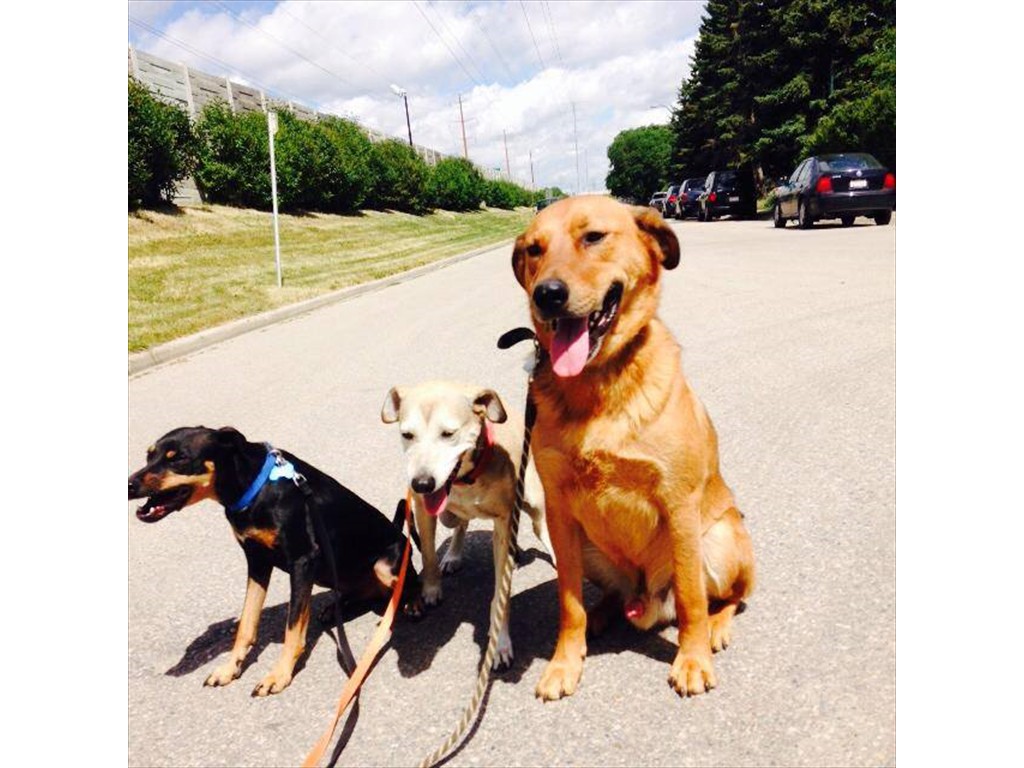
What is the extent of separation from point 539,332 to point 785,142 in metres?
39.1

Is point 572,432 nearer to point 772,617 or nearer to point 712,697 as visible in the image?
point 712,697

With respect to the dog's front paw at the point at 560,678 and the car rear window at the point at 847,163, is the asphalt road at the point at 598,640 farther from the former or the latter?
the car rear window at the point at 847,163

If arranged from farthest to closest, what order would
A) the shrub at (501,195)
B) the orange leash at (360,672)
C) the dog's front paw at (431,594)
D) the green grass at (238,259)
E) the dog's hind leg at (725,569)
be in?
the shrub at (501,195)
the green grass at (238,259)
the dog's front paw at (431,594)
the dog's hind leg at (725,569)
the orange leash at (360,672)

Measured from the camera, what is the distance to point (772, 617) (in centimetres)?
290

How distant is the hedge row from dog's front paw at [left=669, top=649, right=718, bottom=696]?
1986cm

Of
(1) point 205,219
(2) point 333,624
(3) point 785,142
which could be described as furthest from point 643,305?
(3) point 785,142

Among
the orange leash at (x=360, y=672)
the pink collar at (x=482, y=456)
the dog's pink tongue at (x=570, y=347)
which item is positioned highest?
the dog's pink tongue at (x=570, y=347)

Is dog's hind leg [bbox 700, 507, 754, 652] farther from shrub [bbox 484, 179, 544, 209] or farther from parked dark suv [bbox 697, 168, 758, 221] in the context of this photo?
shrub [bbox 484, 179, 544, 209]

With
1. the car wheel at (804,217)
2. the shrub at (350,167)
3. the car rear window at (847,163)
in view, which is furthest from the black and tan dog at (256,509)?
the shrub at (350,167)

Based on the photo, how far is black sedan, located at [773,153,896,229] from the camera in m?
17.9

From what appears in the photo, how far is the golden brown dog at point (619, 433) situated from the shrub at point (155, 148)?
1912 centimetres

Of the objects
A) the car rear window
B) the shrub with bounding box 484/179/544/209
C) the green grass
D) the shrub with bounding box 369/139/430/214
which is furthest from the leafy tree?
the car rear window

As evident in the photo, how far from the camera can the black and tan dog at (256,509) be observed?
9.17 feet

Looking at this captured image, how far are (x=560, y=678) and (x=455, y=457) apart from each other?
0.98 metres
